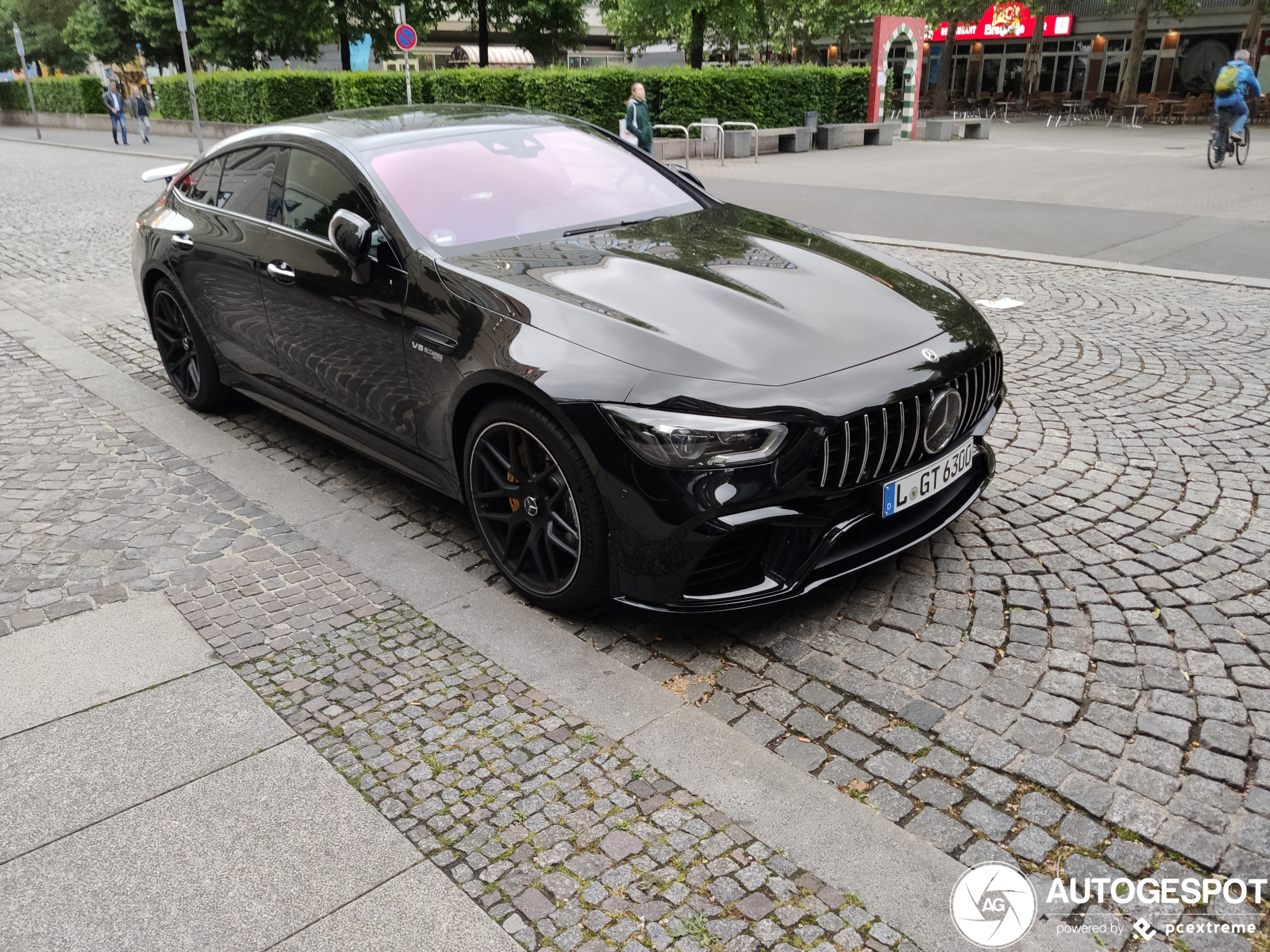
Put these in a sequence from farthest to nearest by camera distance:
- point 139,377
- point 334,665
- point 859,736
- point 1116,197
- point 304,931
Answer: point 1116,197 < point 139,377 < point 334,665 < point 859,736 < point 304,931

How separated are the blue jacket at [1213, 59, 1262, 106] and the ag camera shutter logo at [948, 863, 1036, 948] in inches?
726

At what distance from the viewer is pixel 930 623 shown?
143 inches

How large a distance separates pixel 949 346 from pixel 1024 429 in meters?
2.10

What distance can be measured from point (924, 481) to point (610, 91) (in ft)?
73.8

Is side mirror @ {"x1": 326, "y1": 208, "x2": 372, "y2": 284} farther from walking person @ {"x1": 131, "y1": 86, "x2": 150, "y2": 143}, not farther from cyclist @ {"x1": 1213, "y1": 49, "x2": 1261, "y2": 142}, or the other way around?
walking person @ {"x1": 131, "y1": 86, "x2": 150, "y2": 143}

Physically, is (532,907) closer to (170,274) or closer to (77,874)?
(77,874)

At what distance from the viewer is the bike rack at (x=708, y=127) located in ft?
71.8

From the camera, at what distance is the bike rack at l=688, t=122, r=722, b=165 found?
21875mm

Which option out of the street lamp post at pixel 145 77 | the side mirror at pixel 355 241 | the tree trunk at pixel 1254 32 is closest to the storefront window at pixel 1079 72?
the tree trunk at pixel 1254 32

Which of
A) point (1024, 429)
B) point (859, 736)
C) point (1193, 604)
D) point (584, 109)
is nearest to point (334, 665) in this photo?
point (859, 736)

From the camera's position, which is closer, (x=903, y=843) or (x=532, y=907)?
(x=532, y=907)

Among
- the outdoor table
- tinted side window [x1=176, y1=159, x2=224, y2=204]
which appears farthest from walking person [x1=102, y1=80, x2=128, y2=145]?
the outdoor table

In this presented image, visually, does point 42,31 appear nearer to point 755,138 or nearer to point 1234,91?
point 755,138

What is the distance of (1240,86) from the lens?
17.0 metres
